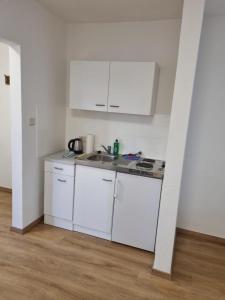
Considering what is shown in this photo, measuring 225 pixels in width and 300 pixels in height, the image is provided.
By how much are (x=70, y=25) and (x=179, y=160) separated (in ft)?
7.50

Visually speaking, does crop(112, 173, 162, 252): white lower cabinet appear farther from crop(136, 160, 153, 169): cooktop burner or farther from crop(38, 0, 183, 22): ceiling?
crop(38, 0, 183, 22): ceiling

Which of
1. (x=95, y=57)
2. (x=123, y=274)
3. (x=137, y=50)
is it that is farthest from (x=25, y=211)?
(x=137, y=50)

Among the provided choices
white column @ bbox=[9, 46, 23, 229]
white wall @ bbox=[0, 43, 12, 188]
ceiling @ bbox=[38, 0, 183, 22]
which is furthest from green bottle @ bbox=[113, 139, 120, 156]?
white wall @ bbox=[0, 43, 12, 188]

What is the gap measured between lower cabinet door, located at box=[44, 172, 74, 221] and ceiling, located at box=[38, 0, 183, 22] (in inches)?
72.7

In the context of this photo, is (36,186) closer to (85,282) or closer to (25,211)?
(25,211)

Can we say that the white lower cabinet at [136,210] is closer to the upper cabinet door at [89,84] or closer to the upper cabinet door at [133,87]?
the upper cabinet door at [133,87]

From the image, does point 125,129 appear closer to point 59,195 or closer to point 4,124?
point 59,195

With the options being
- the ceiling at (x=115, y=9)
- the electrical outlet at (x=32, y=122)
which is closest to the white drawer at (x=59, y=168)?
the electrical outlet at (x=32, y=122)

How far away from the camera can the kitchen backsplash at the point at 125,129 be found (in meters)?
2.81

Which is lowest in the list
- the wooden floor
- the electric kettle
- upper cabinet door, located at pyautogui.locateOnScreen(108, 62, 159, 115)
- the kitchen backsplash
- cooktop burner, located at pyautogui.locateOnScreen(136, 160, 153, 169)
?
the wooden floor

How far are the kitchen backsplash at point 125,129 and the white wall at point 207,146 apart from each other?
36 cm

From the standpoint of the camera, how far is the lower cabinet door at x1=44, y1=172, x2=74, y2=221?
8.75 ft

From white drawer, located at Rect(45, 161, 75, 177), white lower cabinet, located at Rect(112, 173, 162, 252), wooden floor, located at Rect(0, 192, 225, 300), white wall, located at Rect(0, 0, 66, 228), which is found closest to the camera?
wooden floor, located at Rect(0, 192, 225, 300)

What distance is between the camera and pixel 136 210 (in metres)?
2.41
